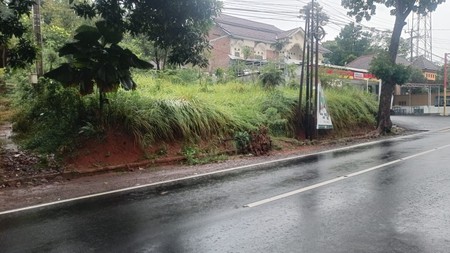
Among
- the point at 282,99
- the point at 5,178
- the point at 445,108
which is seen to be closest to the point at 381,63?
the point at 282,99

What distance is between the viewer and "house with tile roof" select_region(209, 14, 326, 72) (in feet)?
137

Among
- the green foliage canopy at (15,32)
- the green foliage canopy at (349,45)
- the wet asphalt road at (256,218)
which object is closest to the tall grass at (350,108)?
the wet asphalt road at (256,218)

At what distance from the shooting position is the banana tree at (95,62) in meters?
10.3

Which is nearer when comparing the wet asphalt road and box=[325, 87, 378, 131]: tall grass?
the wet asphalt road

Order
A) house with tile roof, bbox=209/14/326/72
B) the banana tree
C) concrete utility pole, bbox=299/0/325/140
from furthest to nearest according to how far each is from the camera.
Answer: house with tile roof, bbox=209/14/326/72
concrete utility pole, bbox=299/0/325/140
the banana tree

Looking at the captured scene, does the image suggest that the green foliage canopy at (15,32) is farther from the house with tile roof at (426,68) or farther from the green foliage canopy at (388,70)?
the house with tile roof at (426,68)

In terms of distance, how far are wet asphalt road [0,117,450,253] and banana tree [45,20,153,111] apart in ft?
12.5

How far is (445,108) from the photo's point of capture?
139 ft

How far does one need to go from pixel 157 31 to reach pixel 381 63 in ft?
51.9

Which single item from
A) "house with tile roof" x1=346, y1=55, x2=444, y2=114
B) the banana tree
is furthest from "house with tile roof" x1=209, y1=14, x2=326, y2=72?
the banana tree

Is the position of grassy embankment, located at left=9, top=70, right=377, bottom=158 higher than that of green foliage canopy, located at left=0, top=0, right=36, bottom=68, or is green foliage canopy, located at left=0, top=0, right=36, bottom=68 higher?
green foliage canopy, located at left=0, top=0, right=36, bottom=68

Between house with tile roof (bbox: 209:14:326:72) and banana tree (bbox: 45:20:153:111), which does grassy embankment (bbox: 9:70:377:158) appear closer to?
banana tree (bbox: 45:20:153:111)

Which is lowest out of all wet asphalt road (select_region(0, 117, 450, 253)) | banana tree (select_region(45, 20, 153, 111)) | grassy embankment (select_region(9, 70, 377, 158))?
wet asphalt road (select_region(0, 117, 450, 253))

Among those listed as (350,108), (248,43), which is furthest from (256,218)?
(248,43)
